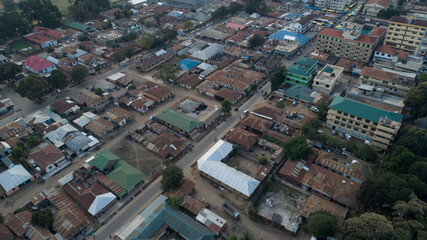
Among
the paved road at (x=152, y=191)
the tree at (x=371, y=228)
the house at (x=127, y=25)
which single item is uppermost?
the tree at (x=371, y=228)

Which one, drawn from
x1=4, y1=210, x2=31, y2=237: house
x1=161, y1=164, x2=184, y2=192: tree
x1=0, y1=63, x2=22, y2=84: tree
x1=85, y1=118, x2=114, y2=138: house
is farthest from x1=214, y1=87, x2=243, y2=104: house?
x1=0, y1=63, x2=22, y2=84: tree

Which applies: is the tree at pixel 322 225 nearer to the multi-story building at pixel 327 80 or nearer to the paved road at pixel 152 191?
the paved road at pixel 152 191

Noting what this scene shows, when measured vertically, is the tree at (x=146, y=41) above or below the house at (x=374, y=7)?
above

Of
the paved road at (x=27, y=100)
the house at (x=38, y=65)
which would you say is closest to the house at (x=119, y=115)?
the paved road at (x=27, y=100)

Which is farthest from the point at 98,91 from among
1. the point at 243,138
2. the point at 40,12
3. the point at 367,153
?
the point at 40,12

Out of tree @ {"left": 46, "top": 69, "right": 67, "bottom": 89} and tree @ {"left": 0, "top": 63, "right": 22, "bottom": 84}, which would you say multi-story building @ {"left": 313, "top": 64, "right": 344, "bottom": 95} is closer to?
tree @ {"left": 46, "top": 69, "right": 67, "bottom": 89}

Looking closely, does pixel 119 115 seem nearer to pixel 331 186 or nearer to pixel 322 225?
pixel 331 186
